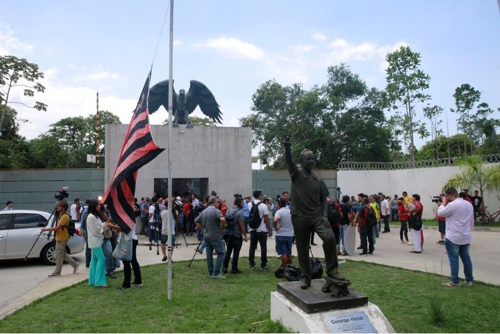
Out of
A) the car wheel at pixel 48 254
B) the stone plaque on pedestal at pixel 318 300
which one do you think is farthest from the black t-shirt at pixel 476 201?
the car wheel at pixel 48 254

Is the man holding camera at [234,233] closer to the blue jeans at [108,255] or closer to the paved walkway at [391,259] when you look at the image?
the paved walkway at [391,259]

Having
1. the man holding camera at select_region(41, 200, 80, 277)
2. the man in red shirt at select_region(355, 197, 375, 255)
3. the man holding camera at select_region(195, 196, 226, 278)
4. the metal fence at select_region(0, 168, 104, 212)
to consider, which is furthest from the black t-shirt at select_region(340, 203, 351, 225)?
the metal fence at select_region(0, 168, 104, 212)

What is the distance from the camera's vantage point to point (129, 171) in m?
6.36

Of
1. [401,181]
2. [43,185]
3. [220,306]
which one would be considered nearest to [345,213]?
[220,306]

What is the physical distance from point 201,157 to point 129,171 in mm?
13211

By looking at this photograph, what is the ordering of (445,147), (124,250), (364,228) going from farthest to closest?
(445,147), (364,228), (124,250)

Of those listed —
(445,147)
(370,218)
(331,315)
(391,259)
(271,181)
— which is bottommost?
(391,259)

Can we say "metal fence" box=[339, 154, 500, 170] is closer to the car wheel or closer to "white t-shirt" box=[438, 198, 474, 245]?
"white t-shirt" box=[438, 198, 474, 245]

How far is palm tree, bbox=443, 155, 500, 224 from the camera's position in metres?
18.3

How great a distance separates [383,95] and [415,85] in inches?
79.7

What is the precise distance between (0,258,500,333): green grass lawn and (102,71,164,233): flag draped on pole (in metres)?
1.41

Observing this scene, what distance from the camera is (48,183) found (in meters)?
19.2

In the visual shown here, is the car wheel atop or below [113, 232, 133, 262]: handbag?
below

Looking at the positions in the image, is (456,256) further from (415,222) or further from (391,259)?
(415,222)
